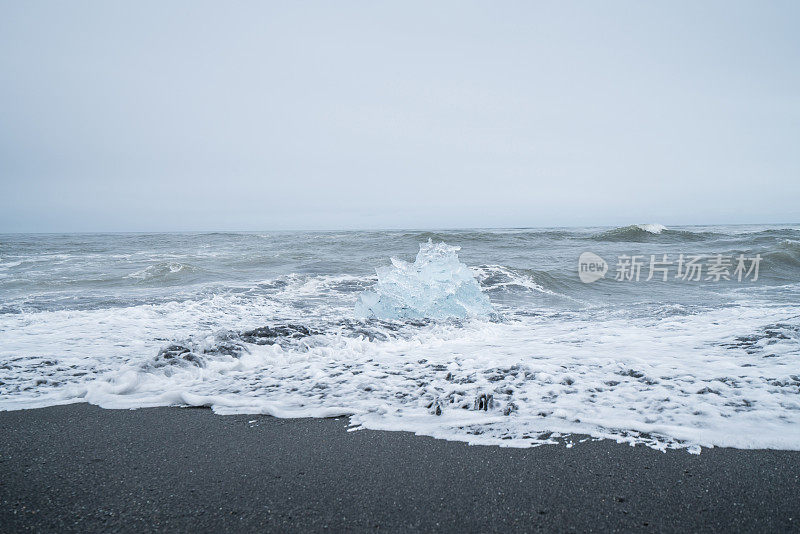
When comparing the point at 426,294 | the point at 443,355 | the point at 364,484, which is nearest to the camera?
the point at 364,484

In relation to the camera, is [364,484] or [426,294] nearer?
[364,484]

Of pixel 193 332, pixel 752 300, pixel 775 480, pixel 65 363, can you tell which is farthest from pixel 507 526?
pixel 752 300

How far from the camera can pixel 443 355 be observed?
376 centimetres

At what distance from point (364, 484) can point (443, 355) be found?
210 cm

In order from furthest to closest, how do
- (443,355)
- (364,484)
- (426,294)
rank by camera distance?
(426,294), (443,355), (364,484)

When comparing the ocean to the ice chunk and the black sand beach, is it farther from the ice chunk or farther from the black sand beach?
the black sand beach

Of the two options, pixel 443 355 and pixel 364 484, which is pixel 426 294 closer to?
pixel 443 355

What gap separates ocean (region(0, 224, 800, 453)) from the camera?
235cm

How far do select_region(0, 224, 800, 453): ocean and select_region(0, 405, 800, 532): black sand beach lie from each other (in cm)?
22

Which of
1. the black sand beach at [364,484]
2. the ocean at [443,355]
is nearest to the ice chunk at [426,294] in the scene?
the ocean at [443,355]

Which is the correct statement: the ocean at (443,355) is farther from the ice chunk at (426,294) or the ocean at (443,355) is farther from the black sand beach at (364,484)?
the black sand beach at (364,484)

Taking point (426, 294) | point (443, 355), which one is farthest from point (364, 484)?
point (426, 294)

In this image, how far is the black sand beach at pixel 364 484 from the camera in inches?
58.0

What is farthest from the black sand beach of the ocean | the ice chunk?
the ice chunk
